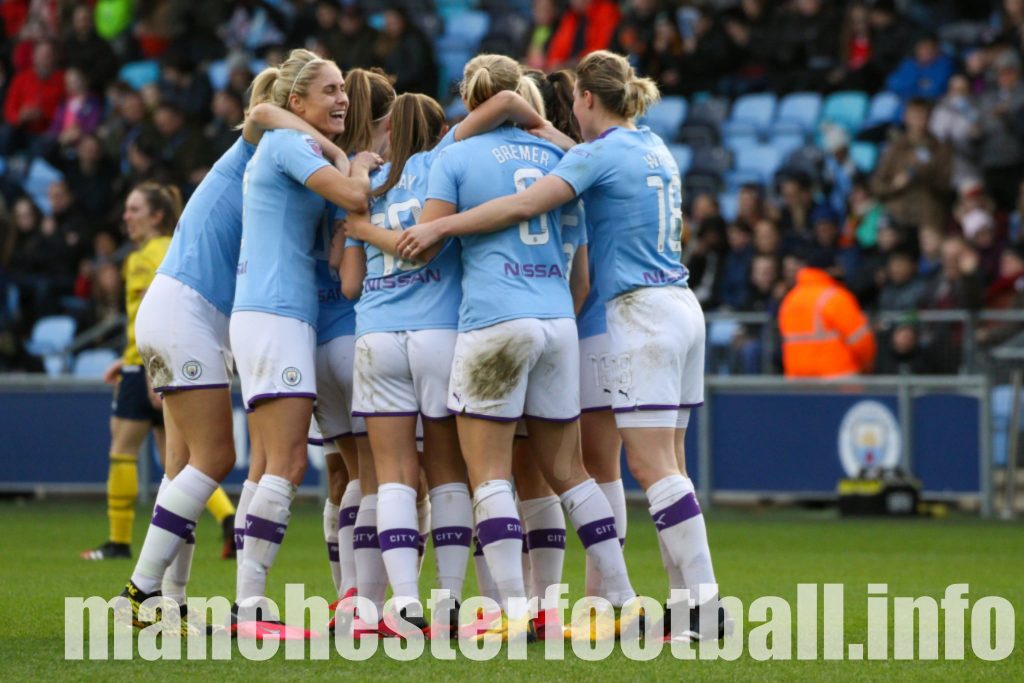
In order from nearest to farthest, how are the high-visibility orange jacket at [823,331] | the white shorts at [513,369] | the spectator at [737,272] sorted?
the white shorts at [513,369], the high-visibility orange jacket at [823,331], the spectator at [737,272]

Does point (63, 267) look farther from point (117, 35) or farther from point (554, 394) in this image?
point (554, 394)

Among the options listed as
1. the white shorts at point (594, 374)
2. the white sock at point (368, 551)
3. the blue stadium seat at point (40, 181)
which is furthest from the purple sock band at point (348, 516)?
the blue stadium seat at point (40, 181)

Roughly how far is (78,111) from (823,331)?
1086 centimetres

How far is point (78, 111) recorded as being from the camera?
71.4 ft

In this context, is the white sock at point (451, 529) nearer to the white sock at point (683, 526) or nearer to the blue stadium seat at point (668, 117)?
the white sock at point (683, 526)

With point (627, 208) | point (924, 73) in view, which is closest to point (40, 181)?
point (924, 73)

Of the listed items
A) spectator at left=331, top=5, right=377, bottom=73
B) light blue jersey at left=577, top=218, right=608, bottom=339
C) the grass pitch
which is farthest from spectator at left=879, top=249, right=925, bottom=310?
light blue jersey at left=577, top=218, right=608, bottom=339

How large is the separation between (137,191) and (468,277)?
11.2ft

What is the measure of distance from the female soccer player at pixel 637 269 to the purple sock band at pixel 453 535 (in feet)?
2.27

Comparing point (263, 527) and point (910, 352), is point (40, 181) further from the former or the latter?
point (263, 527)

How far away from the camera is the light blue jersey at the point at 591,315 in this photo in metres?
7.28

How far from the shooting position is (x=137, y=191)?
31.6 ft

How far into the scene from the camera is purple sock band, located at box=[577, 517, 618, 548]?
6.90 meters
